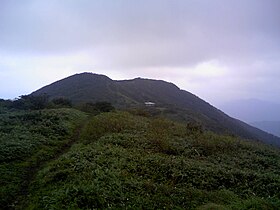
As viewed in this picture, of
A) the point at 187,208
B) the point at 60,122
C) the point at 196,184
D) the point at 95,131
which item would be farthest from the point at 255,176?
the point at 60,122

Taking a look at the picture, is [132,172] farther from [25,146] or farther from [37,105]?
[37,105]

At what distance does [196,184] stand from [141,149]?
645 cm

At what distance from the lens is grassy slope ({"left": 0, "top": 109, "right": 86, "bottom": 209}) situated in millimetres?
14808

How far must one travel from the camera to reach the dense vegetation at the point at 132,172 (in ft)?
41.2

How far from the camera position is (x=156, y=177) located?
627 inches

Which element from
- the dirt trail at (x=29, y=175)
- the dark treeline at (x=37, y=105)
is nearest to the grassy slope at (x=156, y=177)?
the dirt trail at (x=29, y=175)

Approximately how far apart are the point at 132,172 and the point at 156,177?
1210mm

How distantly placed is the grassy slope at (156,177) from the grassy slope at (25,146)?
0.96 metres

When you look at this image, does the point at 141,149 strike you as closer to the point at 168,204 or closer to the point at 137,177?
the point at 137,177

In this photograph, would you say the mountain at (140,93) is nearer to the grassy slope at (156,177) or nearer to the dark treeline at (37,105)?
the dark treeline at (37,105)

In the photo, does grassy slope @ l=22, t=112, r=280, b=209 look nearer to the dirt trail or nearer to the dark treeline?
the dirt trail

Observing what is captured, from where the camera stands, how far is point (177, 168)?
A: 17188mm

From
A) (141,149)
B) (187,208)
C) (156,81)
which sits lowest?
(187,208)

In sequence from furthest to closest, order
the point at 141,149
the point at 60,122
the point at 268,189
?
the point at 60,122, the point at 141,149, the point at 268,189
